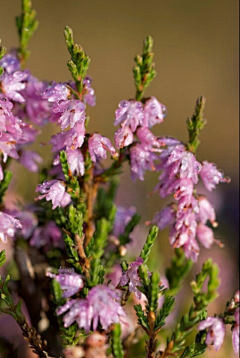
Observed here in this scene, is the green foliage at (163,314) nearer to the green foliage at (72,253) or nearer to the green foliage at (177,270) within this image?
the green foliage at (72,253)

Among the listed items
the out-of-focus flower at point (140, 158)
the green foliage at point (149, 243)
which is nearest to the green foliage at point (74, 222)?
the green foliage at point (149, 243)

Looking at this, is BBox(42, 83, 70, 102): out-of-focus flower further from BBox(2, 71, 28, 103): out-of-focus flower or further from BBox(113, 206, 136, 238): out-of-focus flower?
BBox(113, 206, 136, 238): out-of-focus flower

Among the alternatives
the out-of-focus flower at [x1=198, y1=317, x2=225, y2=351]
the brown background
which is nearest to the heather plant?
the out-of-focus flower at [x1=198, y1=317, x2=225, y2=351]

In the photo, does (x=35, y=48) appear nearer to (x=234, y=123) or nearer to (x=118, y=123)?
(x=234, y=123)

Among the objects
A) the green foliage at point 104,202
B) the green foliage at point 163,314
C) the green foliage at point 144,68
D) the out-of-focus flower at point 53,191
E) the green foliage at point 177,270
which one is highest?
the green foliage at point 144,68


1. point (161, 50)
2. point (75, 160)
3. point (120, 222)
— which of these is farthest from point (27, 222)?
point (161, 50)

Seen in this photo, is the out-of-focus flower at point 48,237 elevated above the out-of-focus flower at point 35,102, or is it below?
below

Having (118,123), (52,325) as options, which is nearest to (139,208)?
(52,325)
